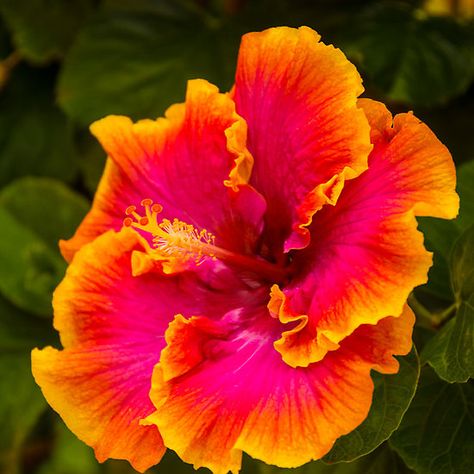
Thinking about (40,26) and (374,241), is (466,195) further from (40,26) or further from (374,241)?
(40,26)

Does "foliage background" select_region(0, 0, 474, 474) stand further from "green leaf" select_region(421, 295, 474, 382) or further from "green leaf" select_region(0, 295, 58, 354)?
"green leaf" select_region(421, 295, 474, 382)

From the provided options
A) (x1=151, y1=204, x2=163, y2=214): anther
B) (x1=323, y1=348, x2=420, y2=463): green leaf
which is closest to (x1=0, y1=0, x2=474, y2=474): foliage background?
(x1=323, y1=348, x2=420, y2=463): green leaf

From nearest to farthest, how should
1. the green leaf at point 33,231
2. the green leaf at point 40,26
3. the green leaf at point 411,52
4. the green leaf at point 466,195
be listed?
the green leaf at point 466,195 → the green leaf at point 411,52 → the green leaf at point 33,231 → the green leaf at point 40,26

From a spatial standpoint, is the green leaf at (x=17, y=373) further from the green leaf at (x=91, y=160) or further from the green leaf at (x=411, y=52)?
the green leaf at (x=411, y=52)

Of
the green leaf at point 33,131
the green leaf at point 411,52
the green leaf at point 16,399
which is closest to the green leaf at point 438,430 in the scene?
the green leaf at point 411,52

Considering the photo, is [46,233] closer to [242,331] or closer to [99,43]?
[99,43]

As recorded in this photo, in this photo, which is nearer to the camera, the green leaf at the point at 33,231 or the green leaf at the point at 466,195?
the green leaf at the point at 466,195

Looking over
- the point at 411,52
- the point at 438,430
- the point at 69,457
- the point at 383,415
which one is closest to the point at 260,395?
the point at 383,415
